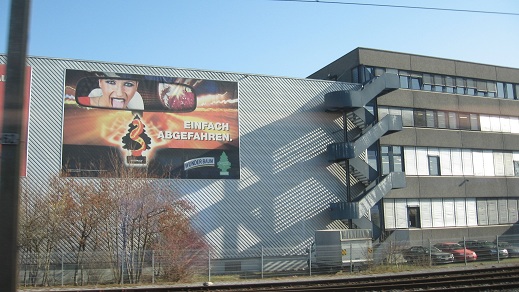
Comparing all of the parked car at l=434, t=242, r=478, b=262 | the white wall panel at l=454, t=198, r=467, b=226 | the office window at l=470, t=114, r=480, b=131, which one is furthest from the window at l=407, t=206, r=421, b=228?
the office window at l=470, t=114, r=480, b=131

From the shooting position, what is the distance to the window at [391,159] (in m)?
37.7

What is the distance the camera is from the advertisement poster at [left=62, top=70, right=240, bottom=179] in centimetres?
2973

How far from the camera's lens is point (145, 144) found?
30.9 meters

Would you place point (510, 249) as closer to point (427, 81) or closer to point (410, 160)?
point (410, 160)

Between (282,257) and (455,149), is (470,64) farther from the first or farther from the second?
(282,257)

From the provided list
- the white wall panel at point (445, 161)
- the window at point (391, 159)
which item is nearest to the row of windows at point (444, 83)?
the white wall panel at point (445, 161)

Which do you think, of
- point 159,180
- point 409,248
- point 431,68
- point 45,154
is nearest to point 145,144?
point 159,180

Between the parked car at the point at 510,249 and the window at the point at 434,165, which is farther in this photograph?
the window at the point at 434,165

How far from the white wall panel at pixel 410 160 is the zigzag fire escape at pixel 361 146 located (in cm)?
247

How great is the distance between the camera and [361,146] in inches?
1380

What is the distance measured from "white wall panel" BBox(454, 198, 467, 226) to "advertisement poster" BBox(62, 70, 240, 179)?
18.1 meters

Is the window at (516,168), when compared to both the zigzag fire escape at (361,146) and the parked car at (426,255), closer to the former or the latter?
the zigzag fire escape at (361,146)

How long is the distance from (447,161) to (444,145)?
4.18 ft

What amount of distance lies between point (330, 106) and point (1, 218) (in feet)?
101
